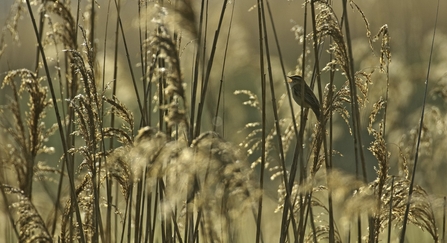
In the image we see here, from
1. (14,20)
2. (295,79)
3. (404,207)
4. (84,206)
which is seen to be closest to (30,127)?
(84,206)

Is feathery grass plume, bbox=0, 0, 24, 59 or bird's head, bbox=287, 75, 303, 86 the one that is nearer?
feathery grass plume, bbox=0, 0, 24, 59

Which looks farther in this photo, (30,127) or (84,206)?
(30,127)

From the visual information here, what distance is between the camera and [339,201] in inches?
114

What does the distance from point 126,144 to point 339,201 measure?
0.94 metres

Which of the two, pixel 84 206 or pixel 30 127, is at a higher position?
pixel 30 127

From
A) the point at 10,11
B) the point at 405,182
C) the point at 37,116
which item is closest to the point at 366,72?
the point at 405,182

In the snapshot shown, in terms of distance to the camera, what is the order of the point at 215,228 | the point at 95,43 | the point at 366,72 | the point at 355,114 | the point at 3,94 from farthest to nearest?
the point at 3,94 < the point at 95,43 < the point at 366,72 < the point at 355,114 < the point at 215,228

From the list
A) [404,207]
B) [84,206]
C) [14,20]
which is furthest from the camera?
[14,20]

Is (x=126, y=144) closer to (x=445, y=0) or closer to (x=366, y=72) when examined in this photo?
(x=366, y=72)

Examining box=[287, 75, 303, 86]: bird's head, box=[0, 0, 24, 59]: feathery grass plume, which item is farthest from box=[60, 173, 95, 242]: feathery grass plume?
box=[287, 75, 303, 86]: bird's head

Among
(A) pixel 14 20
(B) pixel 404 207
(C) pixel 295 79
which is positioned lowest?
(B) pixel 404 207

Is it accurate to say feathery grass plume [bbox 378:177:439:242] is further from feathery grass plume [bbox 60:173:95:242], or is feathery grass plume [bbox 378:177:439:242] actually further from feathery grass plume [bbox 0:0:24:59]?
feathery grass plume [bbox 0:0:24:59]

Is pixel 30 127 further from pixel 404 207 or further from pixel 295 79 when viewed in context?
pixel 295 79

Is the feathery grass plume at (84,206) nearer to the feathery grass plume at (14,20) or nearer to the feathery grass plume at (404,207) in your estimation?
the feathery grass plume at (14,20)
